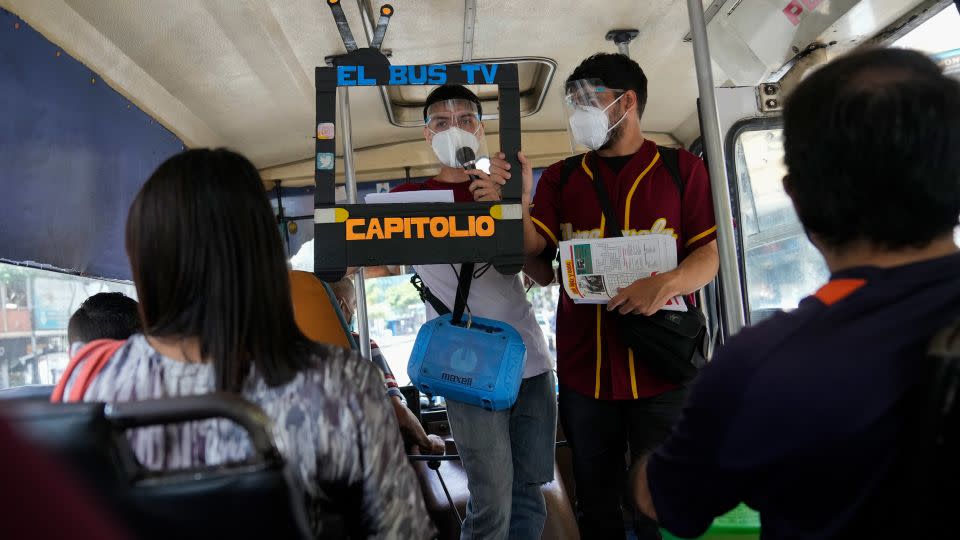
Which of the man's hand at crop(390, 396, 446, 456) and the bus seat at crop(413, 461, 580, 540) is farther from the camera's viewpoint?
the bus seat at crop(413, 461, 580, 540)

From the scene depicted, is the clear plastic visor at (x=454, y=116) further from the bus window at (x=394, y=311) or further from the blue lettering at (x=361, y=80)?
the bus window at (x=394, y=311)

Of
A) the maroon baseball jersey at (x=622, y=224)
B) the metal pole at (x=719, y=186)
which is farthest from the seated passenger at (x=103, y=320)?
the metal pole at (x=719, y=186)

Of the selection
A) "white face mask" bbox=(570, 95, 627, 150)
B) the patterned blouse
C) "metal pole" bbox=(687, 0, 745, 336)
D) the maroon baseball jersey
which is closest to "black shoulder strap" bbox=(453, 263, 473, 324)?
the maroon baseball jersey

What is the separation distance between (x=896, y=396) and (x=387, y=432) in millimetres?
825

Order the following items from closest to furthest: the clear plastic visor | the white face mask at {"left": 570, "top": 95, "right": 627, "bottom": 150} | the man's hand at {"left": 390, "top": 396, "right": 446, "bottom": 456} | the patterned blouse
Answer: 1. the patterned blouse
2. the white face mask at {"left": 570, "top": 95, "right": 627, "bottom": 150}
3. the clear plastic visor
4. the man's hand at {"left": 390, "top": 396, "right": 446, "bottom": 456}

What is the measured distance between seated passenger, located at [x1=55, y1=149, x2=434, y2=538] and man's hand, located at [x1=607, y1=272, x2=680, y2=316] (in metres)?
1.08

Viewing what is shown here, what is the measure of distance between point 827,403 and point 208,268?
1008 millimetres

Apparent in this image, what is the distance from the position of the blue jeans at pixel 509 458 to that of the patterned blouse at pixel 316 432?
3.40 ft

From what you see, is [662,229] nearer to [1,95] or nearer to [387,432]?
[387,432]

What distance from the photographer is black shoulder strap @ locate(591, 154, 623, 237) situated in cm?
239

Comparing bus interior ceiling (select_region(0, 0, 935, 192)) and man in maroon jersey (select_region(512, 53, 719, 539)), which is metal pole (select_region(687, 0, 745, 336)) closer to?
man in maroon jersey (select_region(512, 53, 719, 539))

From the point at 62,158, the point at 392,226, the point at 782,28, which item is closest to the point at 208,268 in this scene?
the point at 392,226

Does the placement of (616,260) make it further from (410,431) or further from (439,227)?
(410,431)

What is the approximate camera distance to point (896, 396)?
3.27 ft
